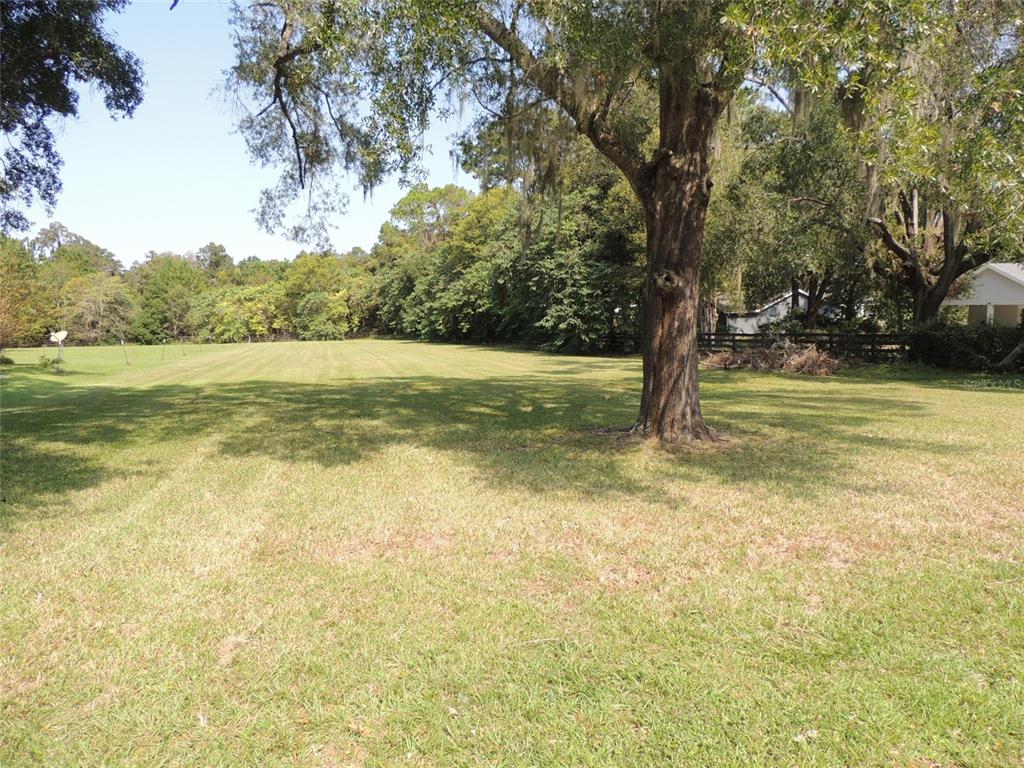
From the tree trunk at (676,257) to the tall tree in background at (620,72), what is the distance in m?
0.02

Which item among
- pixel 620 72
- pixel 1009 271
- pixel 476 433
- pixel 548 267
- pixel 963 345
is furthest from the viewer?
pixel 548 267

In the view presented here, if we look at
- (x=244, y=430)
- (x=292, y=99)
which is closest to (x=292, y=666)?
(x=244, y=430)

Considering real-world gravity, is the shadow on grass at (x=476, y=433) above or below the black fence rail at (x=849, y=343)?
below

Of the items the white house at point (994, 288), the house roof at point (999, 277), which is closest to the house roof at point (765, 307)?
the house roof at point (999, 277)

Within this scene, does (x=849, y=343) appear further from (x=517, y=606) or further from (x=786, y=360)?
(x=517, y=606)

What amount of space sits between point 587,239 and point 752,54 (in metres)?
29.6

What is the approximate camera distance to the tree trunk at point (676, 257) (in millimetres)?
7895

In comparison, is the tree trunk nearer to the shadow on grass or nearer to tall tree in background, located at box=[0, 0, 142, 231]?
the shadow on grass

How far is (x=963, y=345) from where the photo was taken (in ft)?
64.0

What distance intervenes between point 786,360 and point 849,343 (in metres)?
2.83

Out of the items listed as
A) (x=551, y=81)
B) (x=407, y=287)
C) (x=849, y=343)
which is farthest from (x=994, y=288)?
(x=407, y=287)

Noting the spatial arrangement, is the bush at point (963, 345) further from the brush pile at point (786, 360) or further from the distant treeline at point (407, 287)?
the distant treeline at point (407, 287)

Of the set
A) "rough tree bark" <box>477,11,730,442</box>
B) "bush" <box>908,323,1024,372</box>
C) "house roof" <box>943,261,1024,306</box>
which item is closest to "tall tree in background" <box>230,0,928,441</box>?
"rough tree bark" <box>477,11,730,442</box>

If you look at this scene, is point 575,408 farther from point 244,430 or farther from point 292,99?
point 292,99
